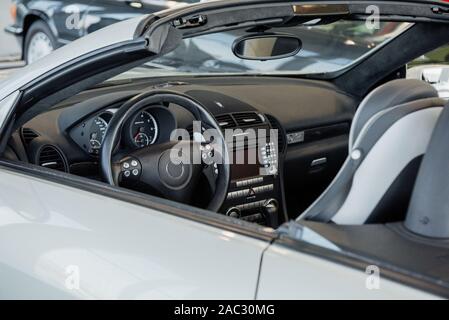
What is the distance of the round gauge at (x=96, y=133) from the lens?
8.63ft

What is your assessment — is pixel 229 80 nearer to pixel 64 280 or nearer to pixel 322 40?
pixel 64 280

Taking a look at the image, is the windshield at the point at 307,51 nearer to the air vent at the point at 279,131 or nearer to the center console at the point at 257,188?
the air vent at the point at 279,131

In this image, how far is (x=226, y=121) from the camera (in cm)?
305

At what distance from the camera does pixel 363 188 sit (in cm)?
180

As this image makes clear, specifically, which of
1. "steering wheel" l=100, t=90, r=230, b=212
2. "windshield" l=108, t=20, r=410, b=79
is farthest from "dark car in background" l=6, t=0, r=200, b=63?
"steering wheel" l=100, t=90, r=230, b=212

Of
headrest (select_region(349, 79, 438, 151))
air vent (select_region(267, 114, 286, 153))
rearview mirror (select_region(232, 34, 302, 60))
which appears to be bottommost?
air vent (select_region(267, 114, 286, 153))

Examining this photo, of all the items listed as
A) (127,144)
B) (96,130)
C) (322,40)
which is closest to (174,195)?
(127,144)

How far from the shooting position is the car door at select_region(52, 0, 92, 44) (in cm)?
751

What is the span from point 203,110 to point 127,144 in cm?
37

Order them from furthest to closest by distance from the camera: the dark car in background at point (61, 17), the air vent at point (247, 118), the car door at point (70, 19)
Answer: the car door at point (70, 19)
the dark car in background at point (61, 17)
the air vent at point (247, 118)

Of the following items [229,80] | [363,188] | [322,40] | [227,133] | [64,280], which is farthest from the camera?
[322,40]

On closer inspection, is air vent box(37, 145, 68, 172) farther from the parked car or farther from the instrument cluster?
the instrument cluster

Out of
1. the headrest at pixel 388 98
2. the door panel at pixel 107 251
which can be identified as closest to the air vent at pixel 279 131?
the headrest at pixel 388 98

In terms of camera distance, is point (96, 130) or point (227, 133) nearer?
point (96, 130)
